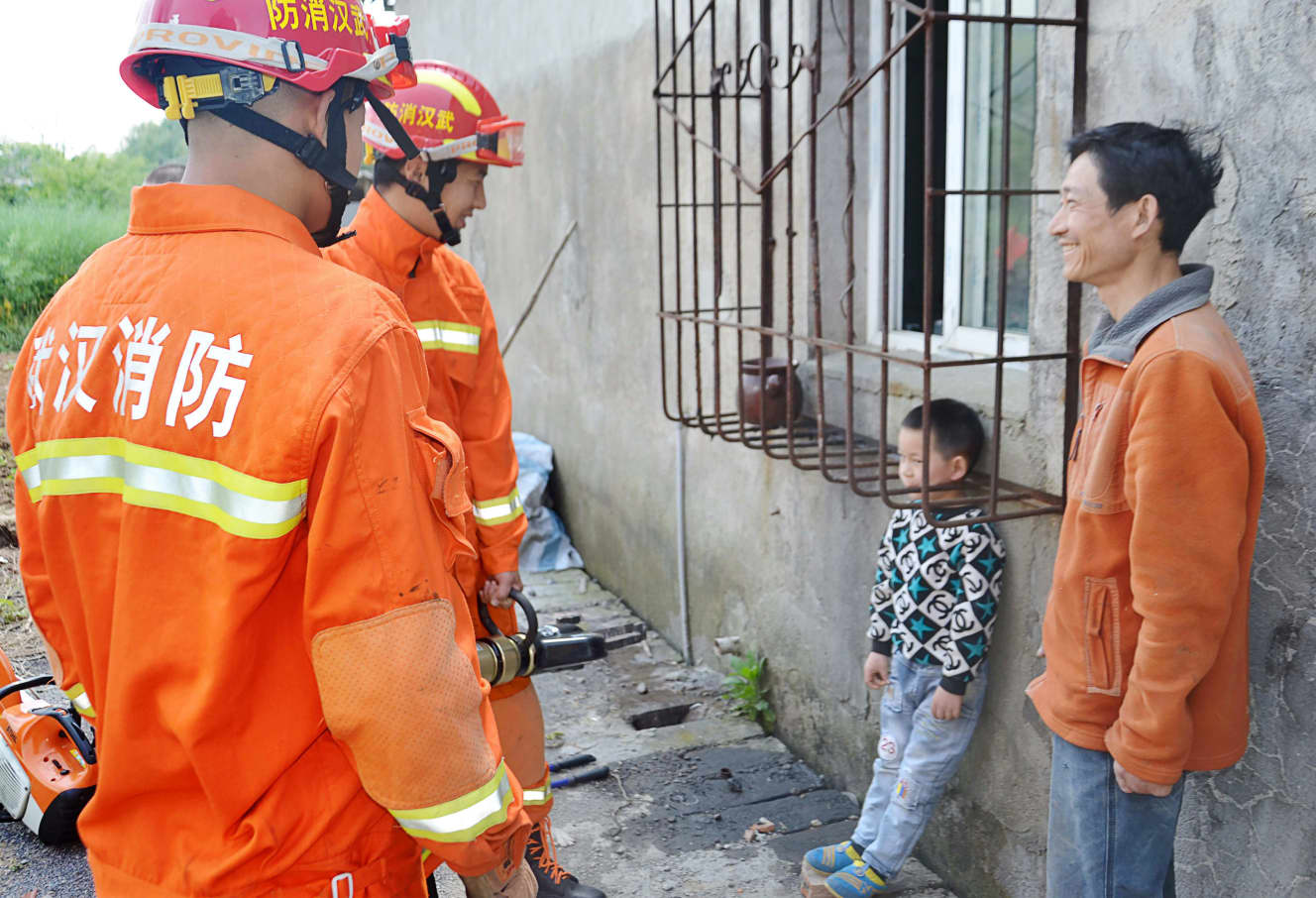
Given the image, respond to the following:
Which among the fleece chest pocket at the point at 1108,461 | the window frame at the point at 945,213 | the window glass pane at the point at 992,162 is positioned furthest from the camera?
the window frame at the point at 945,213

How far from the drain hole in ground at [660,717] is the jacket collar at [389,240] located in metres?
2.17

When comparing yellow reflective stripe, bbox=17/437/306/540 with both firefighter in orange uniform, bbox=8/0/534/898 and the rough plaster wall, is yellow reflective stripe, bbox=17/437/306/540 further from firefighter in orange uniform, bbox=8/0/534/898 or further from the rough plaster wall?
the rough plaster wall

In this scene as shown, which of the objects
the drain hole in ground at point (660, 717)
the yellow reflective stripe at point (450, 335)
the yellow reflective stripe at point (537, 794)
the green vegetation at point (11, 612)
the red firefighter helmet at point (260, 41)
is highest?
the red firefighter helmet at point (260, 41)

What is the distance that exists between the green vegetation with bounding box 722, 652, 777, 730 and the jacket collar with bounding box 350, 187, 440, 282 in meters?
2.13

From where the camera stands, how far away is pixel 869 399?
11.4ft

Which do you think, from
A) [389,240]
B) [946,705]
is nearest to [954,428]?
[946,705]

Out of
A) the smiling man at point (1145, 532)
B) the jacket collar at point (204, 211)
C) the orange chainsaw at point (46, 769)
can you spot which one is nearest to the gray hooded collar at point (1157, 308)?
the smiling man at point (1145, 532)

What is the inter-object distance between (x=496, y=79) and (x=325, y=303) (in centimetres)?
640

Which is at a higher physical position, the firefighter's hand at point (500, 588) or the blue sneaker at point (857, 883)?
the firefighter's hand at point (500, 588)

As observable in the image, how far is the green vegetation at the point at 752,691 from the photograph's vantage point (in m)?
4.23

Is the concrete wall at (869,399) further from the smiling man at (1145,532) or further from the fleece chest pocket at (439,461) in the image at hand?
the fleece chest pocket at (439,461)

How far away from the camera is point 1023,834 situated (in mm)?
2816

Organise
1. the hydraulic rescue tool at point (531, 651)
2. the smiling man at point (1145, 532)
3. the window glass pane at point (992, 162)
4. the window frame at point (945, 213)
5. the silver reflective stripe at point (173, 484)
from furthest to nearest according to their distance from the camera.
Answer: the window frame at point (945, 213), the window glass pane at point (992, 162), the hydraulic rescue tool at point (531, 651), the smiling man at point (1145, 532), the silver reflective stripe at point (173, 484)

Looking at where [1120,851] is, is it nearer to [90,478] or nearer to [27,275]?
[90,478]
